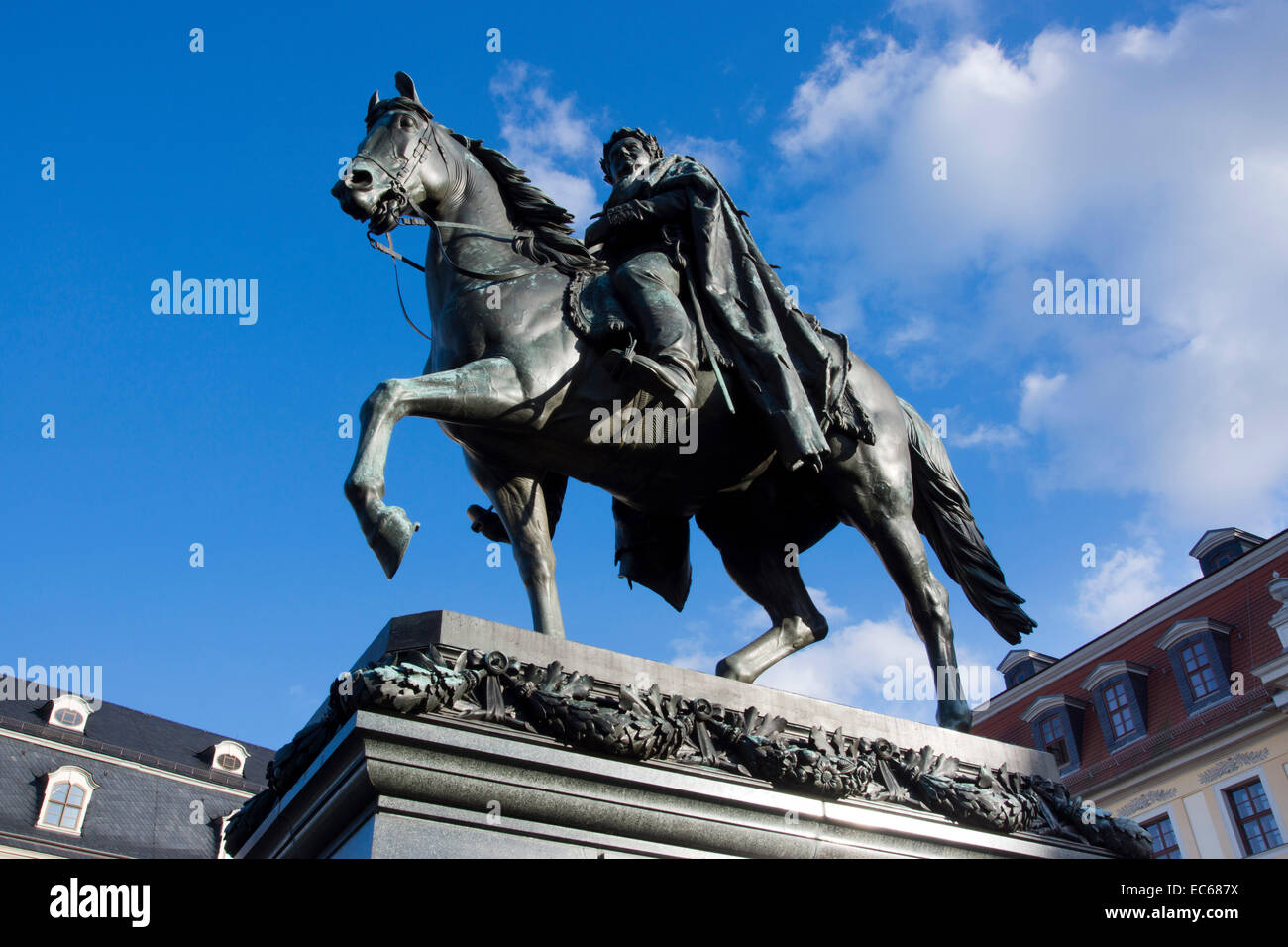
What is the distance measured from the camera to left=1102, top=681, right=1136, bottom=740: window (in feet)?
116

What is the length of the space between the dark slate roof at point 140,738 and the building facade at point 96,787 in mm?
58

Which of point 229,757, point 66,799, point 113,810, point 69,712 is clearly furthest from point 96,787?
point 229,757

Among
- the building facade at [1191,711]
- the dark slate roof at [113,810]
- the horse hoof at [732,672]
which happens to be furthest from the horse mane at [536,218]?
the dark slate roof at [113,810]

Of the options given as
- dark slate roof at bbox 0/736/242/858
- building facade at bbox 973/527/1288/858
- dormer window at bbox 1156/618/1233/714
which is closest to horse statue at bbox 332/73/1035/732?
building facade at bbox 973/527/1288/858

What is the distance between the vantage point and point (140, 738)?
44219 millimetres

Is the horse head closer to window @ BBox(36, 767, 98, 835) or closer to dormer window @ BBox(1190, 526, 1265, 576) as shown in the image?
dormer window @ BBox(1190, 526, 1265, 576)

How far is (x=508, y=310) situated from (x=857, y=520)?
2.78 metres

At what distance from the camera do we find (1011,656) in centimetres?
4316

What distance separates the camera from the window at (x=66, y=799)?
3709cm

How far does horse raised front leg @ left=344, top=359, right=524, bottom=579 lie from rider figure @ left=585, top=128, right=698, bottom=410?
27.9 inches

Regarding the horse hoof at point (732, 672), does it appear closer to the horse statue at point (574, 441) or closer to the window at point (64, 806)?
the horse statue at point (574, 441)

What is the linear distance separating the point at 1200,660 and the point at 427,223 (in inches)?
1283
